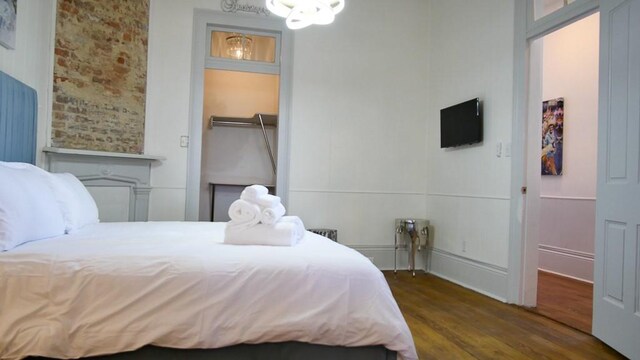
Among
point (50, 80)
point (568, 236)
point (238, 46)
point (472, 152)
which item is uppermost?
point (238, 46)

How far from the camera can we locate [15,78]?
278 cm

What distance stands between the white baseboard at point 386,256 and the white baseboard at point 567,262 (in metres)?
1.42

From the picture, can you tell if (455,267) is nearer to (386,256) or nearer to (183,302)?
(386,256)

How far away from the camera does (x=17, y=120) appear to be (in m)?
2.71

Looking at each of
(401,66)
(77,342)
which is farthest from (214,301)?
(401,66)

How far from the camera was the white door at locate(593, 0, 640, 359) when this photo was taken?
211 centimetres

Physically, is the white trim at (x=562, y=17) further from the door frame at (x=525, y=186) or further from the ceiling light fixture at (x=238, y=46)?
the ceiling light fixture at (x=238, y=46)

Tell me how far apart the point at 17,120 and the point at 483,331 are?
3349 millimetres

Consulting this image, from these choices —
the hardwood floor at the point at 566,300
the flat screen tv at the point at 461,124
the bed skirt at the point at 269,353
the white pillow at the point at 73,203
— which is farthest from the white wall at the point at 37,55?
the hardwood floor at the point at 566,300

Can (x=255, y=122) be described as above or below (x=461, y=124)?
above

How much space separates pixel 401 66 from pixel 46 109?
3495 mm

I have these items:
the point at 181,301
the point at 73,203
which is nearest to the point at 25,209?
the point at 73,203

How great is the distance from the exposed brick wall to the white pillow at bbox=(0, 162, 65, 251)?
169cm

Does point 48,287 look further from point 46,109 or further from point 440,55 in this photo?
point 440,55
